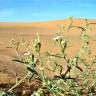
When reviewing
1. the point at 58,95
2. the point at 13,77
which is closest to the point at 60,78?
the point at 58,95

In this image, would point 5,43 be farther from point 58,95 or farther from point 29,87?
point 58,95

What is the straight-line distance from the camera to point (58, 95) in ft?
10.3

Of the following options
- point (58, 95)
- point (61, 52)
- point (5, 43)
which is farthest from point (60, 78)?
point (5, 43)

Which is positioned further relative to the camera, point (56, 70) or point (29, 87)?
point (29, 87)

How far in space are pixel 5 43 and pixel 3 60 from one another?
338 cm

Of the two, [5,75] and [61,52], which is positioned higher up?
[61,52]

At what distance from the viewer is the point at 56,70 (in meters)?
3.31

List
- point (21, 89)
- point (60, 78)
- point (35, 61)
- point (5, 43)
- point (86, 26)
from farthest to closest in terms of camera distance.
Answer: point (5, 43), point (21, 89), point (86, 26), point (60, 78), point (35, 61)

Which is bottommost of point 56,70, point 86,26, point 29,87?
point 29,87

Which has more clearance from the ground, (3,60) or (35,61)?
(35,61)

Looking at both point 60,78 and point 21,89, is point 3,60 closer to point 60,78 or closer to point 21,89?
point 21,89

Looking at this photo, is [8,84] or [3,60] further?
[3,60]

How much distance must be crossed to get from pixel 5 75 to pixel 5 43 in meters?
5.47

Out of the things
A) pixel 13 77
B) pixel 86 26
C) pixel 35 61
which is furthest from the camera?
pixel 13 77
